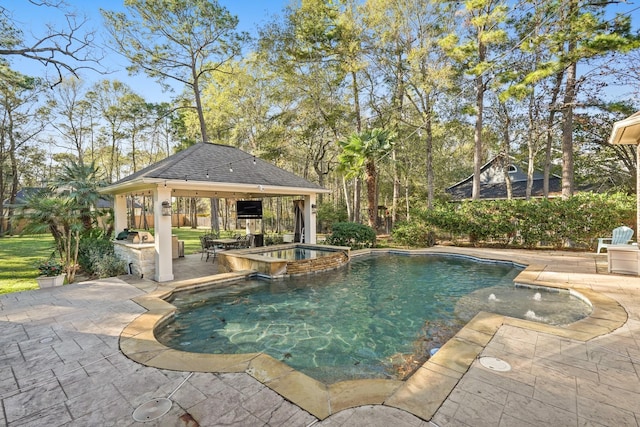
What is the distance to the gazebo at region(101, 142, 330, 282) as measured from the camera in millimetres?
7930

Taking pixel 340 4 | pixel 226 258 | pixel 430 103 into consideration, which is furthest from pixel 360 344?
pixel 340 4

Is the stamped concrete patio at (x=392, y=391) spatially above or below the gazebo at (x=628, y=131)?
below

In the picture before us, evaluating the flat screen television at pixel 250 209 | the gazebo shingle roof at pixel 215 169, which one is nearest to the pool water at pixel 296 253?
the gazebo shingle roof at pixel 215 169

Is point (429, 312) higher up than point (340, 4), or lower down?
lower down

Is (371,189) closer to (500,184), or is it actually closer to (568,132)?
(568,132)

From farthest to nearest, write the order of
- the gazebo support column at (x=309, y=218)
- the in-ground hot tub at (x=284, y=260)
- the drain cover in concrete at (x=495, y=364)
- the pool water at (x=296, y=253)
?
the gazebo support column at (x=309, y=218), the pool water at (x=296, y=253), the in-ground hot tub at (x=284, y=260), the drain cover in concrete at (x=495, y=364)

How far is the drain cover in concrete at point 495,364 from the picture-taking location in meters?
3.25

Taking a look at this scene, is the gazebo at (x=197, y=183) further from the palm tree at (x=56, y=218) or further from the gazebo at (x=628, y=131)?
the gazebo at (x=628, y=131)

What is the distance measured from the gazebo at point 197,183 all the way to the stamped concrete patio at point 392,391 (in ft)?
11.0

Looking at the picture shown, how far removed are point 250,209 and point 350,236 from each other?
477cm

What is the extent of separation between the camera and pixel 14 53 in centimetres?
653

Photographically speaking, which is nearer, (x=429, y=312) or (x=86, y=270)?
(x=429, y=312)

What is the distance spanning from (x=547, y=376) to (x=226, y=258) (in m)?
8.62

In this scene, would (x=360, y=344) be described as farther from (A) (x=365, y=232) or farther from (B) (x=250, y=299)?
(A) (x=365, y=232)
